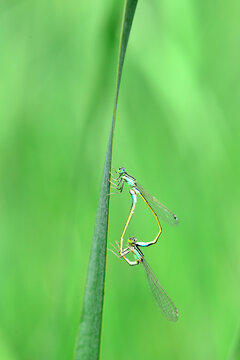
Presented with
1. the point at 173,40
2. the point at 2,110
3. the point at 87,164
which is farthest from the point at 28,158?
the point at 173,40

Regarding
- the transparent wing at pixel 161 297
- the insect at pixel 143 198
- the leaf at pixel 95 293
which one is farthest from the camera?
the insect at pixel 143 198

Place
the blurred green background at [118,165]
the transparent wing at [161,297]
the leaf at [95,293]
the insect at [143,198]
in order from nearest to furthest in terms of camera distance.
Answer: the leaf at [95,293], the blurred green background at [118,165], the transparent wing at [161,297], the insect at [143,198]

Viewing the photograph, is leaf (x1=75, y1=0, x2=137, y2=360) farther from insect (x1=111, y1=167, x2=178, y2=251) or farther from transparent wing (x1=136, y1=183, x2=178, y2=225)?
transparent wing (x1=136, y1=183, x2=178, y2=225)

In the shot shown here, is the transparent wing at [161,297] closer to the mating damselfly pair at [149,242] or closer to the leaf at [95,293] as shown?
the mating damselfly pair at [149,242]

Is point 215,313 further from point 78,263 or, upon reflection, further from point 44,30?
point 44,30

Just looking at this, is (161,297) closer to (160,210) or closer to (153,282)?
(153,282)

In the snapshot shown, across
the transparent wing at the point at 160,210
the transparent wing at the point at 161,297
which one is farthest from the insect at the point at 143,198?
the transparent wing at the point at 161,297

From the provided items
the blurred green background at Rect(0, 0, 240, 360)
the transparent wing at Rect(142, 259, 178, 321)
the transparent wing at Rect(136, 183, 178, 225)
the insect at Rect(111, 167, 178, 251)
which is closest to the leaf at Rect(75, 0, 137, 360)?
the blurred green background at Rect(0, 0, 240, 360)

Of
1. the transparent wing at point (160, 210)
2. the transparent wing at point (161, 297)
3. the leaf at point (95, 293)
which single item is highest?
the transparent wing at point (160, 210)
